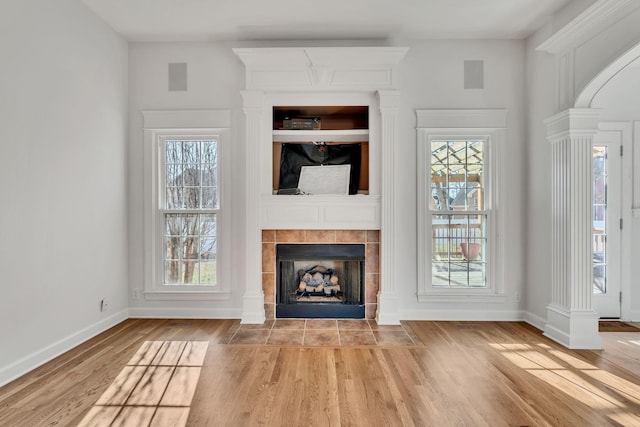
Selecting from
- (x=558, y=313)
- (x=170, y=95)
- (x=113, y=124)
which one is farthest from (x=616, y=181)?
(x=113, y=124)

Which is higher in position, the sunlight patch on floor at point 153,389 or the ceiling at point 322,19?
Answer: the ceiling at point 322,19

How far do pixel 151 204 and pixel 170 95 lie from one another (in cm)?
129

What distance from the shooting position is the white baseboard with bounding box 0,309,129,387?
→ 104 inches

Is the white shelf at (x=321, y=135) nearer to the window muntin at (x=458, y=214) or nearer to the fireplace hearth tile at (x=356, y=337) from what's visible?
the window muntin at (x=458, y=214)

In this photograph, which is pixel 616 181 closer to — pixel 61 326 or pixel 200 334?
pixel 200 334

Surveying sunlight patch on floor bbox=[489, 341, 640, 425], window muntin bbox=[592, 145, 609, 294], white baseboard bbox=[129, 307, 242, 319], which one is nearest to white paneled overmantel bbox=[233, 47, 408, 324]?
white baseboard bbox=[129, 307, 242, 319]

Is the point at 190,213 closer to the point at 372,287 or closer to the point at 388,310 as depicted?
the point at 372,287

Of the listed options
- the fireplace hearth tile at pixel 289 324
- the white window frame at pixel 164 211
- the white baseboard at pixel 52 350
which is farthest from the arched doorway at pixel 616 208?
the white baseboard at pixel 52 350

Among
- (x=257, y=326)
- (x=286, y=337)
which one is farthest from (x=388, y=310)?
(x=257, y=326)

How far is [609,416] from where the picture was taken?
87.6 inches

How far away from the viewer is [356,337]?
3592 millimetres

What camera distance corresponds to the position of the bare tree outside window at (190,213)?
4289 millimetres

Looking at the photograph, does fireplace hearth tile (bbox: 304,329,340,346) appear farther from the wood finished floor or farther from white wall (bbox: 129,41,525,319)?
white wall (bbox: 129,41,525,319)

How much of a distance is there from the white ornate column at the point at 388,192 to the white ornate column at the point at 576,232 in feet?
5.24
